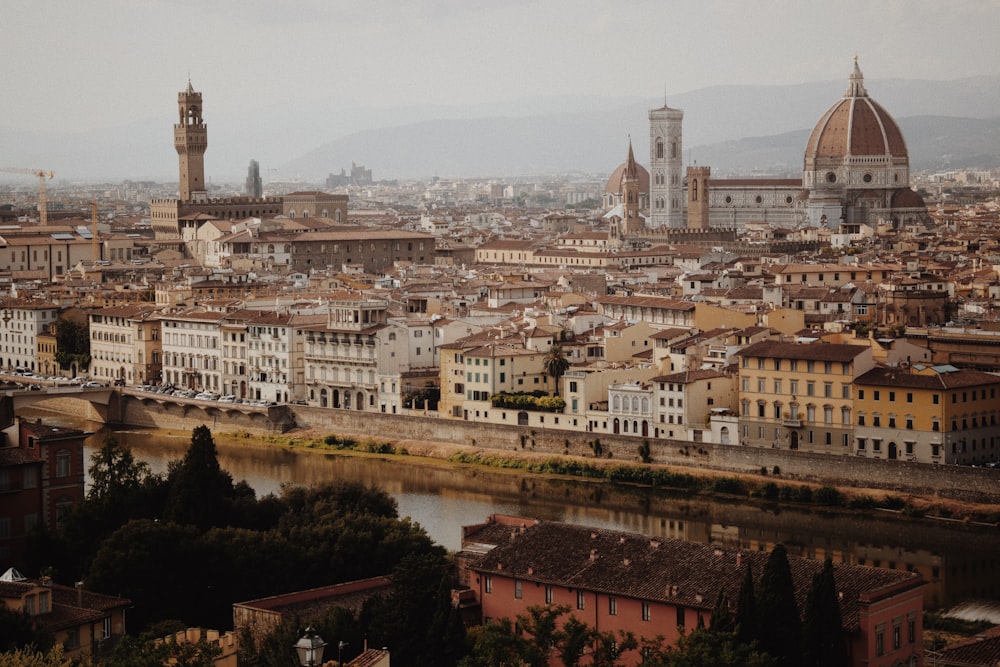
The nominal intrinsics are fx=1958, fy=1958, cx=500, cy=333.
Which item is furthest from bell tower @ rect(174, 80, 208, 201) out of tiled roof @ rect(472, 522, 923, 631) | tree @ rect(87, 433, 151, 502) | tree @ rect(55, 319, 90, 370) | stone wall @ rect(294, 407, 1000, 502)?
tiled roof @ rect(472, 522, 923, 631)

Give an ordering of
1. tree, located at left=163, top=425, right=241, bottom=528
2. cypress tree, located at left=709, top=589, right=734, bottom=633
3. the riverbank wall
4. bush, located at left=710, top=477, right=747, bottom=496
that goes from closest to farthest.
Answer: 1. cypress tree, located at left=709, top=589, right=734, bottom=633
2. tree, located at left=163, top=425, right=241, bottom=528
3. the riverbank wall
4. bush, located at left=710, top=477, right=747, bottom=496

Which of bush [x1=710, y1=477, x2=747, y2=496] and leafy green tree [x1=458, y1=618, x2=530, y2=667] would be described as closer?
leafy green tree [x1=458, y1=618, x2=530, y2=667]

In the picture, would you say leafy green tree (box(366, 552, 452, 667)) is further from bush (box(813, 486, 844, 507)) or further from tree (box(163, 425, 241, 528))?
bush (box(813, 486, 844, 507))

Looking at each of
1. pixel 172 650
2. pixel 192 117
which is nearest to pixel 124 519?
pixel 172 650

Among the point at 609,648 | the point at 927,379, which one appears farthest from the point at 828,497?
the point at 609,648

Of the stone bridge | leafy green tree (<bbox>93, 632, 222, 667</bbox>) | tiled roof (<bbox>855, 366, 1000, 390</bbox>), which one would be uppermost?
tiled roof (<bbox>855, 366, 1000, 390</bbox>)

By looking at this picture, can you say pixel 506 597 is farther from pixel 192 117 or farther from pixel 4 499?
Result: pixel 192 117

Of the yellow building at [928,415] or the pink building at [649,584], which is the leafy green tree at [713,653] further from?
the yellow building at [928,415]
